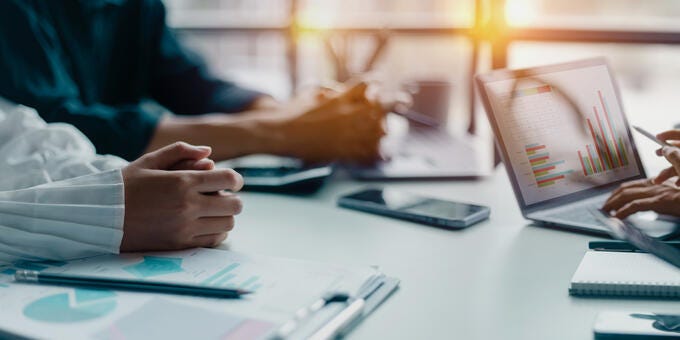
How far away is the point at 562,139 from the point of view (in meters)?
1.00

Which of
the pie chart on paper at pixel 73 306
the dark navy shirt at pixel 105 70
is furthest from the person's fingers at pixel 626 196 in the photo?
the dark navy shirt at pixel 105 70

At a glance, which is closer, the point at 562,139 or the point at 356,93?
the point at 562,139

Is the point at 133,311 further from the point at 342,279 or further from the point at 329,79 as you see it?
the point at 329,79

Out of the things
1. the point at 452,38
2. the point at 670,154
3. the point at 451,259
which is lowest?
the point at 451,259

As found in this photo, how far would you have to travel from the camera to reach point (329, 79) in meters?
1.66

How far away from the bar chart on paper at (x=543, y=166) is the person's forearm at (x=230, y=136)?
18.9 inches

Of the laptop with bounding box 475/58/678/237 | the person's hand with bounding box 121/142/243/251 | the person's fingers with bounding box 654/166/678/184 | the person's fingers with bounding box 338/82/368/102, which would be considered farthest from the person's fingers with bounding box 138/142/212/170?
the person's fingers with bounding box 654/166/678/184

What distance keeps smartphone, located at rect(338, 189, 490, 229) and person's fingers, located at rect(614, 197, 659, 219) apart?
0.18 metres

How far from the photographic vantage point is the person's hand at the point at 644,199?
2.82 ft

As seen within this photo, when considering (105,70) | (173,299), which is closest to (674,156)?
(173,299)

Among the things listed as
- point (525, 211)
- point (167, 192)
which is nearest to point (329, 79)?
point (525, 211)

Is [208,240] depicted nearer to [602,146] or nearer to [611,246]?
[611,246]

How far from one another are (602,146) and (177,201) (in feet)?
2.10

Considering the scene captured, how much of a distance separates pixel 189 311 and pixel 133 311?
5 centimetres
